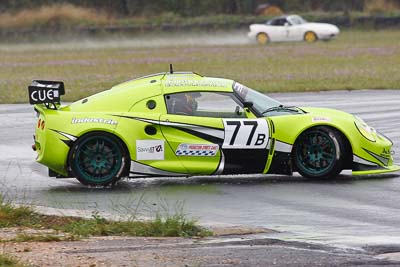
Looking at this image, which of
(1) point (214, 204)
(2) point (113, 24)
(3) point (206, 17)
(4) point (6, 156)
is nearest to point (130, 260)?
(1) point (214, 204)

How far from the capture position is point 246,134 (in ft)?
42.0

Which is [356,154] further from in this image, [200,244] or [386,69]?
[386,69]

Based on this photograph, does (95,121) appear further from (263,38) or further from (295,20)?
(263,38)

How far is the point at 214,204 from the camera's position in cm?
1160

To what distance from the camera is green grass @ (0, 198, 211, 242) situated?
30.8 feet

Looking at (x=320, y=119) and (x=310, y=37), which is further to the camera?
(x=310, y=37)

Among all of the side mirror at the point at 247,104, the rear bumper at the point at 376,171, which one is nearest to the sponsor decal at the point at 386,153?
the rear bumper at the point at 376,171

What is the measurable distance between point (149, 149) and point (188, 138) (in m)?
0.49

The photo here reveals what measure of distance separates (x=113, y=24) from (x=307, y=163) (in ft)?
162

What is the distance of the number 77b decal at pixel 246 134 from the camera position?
1280 centimetres

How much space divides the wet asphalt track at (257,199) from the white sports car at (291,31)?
4220cm

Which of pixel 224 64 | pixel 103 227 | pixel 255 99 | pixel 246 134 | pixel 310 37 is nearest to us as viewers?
pixel 103 227

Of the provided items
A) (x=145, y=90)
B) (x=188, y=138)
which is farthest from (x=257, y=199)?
(x=145, y=90)

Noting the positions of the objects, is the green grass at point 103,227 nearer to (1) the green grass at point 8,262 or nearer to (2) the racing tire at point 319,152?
(1) the green grass at point 8,262
